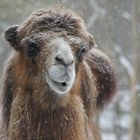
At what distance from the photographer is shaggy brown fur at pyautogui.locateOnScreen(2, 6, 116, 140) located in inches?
222

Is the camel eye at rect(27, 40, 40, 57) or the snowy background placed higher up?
A: the snowy background

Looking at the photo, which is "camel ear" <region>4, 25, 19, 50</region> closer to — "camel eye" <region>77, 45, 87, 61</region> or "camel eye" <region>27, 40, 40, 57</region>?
"camel eye" <region>27, 40, 40, 57</region>

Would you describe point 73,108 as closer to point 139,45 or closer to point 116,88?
point 116,88

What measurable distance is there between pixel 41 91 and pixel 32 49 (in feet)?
0.96

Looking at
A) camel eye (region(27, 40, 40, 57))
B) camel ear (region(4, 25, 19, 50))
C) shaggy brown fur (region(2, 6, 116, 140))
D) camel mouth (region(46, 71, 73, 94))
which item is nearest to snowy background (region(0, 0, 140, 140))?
shaggy brown fur (region(2, 6, 116, 140))

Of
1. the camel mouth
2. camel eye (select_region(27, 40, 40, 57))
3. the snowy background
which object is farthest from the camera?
the snowy background

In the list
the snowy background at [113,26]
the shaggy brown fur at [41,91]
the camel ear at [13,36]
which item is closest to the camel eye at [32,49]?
the shaggy brown fur at [41,91]

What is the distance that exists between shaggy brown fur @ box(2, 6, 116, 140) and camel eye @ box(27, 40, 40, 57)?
3cm

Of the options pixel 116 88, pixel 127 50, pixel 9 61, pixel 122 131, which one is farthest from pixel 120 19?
pixel 9 61

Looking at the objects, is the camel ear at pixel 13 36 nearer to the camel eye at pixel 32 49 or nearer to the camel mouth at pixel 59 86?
the camel eye at pixel 32 49

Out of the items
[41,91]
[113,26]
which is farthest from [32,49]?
[113,26]

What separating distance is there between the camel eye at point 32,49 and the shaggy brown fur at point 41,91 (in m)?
0.03

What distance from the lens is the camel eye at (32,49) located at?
563 centimetres

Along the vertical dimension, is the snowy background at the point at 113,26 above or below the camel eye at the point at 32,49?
above
